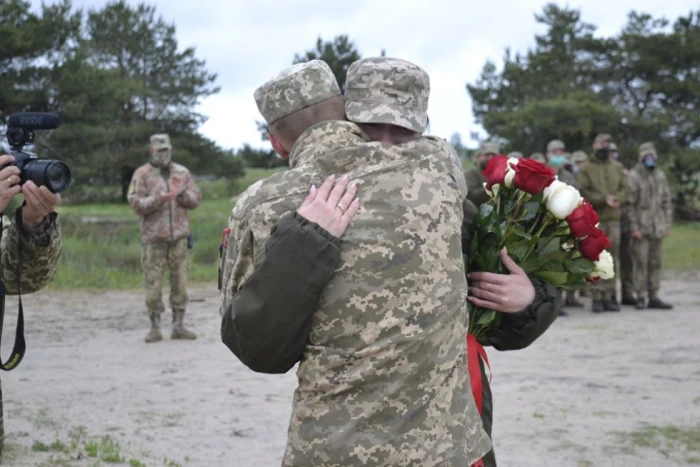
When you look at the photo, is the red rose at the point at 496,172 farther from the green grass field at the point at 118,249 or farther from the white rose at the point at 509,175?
the green grass field at the point at 118,249

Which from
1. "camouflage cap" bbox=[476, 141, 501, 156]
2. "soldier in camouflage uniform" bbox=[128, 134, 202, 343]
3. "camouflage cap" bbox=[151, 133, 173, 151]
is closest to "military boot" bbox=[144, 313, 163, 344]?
"soldier in camouflage uniform" bbox=[128, 134, 202, 343]

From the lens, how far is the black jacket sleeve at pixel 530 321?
3.24 metres

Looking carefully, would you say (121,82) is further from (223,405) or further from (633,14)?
(223,405)

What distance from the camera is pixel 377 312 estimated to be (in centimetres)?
253

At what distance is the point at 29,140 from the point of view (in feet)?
12.3

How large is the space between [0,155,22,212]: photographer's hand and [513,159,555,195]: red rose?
186cm

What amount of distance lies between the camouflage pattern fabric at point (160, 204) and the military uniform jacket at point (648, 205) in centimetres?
638

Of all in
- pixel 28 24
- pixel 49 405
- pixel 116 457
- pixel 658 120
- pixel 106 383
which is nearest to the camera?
pixel 116 457

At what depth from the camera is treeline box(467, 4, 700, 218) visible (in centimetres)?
2705

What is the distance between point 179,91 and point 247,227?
37.9m

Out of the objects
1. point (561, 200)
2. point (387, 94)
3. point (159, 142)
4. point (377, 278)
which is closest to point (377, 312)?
point (377, 278)

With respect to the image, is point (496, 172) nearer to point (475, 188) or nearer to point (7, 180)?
point (7, 180)

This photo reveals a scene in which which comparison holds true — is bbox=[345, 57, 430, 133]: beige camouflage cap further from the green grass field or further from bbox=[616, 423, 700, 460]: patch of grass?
the green grass field

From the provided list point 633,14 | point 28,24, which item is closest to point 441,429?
point 28,24
